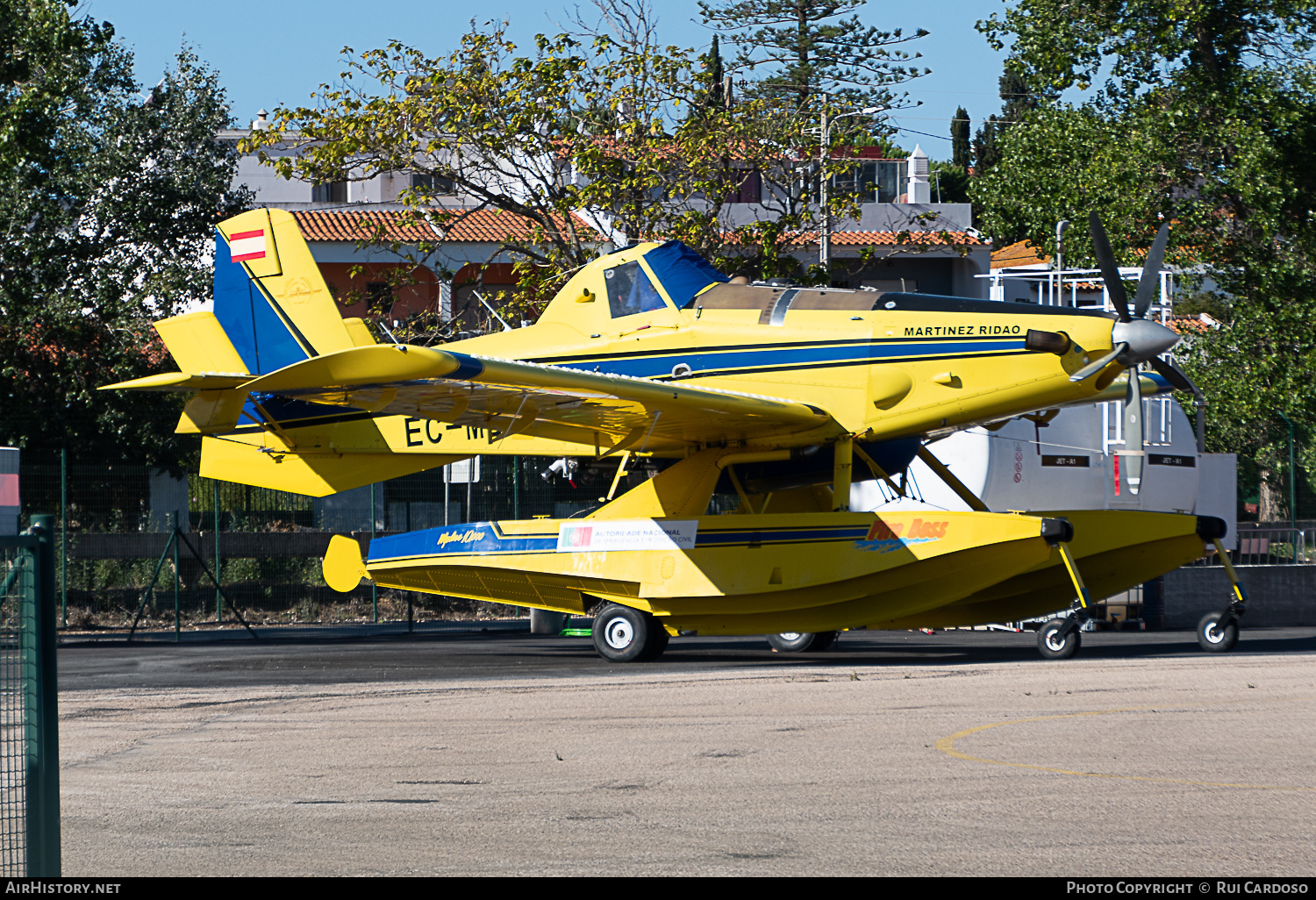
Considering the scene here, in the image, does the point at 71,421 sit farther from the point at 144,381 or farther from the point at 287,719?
the point at 287,719

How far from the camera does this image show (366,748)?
790cm

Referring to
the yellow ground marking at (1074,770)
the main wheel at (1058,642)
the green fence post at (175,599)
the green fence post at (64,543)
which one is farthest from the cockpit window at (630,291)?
the green fence post at (64,543)

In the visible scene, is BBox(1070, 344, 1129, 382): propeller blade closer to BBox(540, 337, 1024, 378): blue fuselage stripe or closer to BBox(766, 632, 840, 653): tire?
BBox(540, 337, 1024, 378): blue fuselage stripe

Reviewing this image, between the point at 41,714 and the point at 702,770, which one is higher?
the point at 41,714

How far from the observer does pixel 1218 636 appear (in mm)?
13953

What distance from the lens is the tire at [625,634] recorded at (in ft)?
46.3

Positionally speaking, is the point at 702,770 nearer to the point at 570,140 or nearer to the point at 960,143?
the point at 570,140

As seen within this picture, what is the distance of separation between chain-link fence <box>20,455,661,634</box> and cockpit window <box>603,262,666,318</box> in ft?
10.9

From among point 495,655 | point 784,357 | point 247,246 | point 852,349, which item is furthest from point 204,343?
point 852,349

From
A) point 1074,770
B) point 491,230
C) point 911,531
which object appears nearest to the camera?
point 1074,770

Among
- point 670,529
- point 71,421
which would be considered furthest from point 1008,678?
point 71,421

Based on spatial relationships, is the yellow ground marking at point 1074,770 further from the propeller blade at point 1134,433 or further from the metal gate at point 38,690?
the propeller blade at point 1134,433

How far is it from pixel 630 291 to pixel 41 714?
10.6 meters

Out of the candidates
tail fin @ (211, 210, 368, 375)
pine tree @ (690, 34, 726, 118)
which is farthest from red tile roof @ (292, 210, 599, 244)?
tail fin @ (211, 210, 368, 375)
